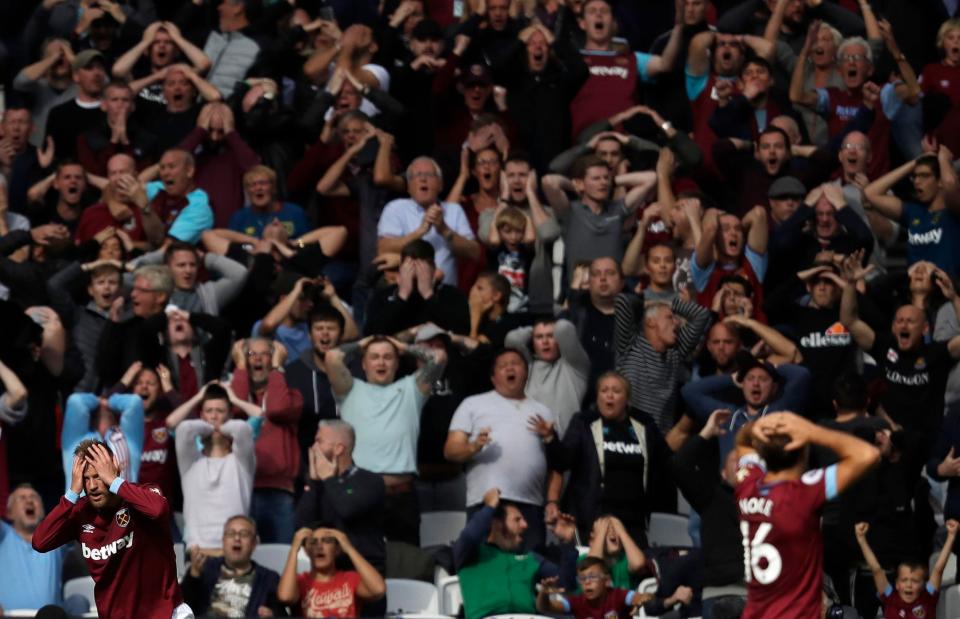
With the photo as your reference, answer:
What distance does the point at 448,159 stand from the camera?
19.0 m

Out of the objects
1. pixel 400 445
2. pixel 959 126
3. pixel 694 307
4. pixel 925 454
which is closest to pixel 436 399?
pixel 400 445

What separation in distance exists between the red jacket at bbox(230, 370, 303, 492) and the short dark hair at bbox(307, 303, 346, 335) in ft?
1.80

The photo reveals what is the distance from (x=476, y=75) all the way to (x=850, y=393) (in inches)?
188

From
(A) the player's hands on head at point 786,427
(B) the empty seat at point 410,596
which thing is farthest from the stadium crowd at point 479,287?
(A) the player's hands on head at point 786,427

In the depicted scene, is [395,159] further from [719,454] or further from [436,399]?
[719,454]

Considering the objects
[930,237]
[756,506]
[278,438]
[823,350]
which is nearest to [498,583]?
[278,438]

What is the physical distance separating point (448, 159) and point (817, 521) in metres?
8.27

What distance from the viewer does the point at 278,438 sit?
16484mm

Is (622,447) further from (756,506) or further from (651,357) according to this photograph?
(756,506)

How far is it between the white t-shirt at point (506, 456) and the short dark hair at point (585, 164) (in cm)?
255

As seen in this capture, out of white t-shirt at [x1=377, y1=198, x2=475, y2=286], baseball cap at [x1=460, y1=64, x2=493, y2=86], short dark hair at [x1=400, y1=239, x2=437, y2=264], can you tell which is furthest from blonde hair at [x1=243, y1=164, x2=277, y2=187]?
baseball cap at [x1=460, y1=64, x2=493, y2=86]

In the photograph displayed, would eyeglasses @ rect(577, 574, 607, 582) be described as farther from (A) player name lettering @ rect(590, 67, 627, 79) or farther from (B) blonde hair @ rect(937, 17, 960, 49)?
(B) blonde hair @ rect(937, 17, 960, 49)

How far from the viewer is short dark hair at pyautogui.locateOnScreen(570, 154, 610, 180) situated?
18172mm

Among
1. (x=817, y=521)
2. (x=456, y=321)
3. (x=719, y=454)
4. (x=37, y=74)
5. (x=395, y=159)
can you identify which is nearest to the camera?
(x=817, y=521)
